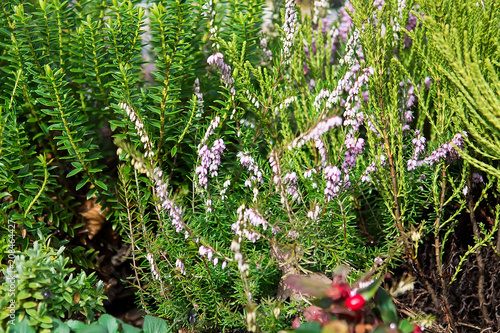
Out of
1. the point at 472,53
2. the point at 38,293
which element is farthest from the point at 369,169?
the point at 38,293

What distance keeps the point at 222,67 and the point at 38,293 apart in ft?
4.10

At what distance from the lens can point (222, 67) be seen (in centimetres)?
218

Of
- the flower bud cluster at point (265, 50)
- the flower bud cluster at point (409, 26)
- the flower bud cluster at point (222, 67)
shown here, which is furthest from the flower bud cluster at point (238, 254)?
the flower bud cluster at point (409, 26)

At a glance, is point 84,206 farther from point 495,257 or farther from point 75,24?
point 495,257

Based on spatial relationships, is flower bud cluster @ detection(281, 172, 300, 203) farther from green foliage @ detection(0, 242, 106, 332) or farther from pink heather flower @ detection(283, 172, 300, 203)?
green foliage @ detection(0, 242, 106, 332)

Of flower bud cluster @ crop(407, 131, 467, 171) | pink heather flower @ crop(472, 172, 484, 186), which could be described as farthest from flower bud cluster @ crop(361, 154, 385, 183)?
pink heather flower @ crop(472, 172, 484, 186)

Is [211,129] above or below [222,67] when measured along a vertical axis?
below

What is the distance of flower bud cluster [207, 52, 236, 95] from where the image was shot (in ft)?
6.78

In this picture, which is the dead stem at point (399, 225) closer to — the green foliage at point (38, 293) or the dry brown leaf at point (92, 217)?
the green foliage at point (38, 293)

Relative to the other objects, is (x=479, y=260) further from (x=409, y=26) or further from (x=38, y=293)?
(x=38, y=293)

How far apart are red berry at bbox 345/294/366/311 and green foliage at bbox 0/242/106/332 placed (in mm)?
1114

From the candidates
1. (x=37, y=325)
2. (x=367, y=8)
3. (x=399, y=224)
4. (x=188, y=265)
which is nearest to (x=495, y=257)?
(x=399, y=224)

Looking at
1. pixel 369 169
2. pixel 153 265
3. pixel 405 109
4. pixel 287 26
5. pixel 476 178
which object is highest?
pixel 287 26

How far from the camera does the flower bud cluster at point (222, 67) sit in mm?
2066
